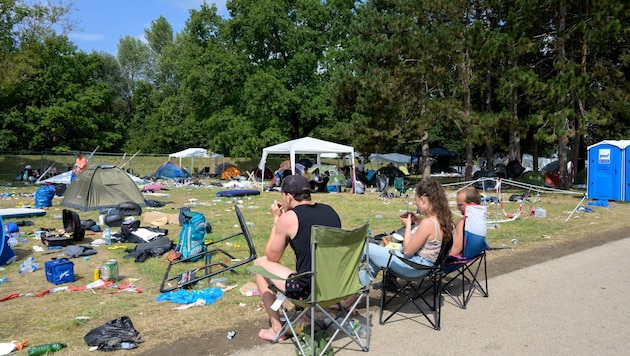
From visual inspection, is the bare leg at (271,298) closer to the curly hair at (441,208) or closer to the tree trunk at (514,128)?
the curly hair at (441,208)

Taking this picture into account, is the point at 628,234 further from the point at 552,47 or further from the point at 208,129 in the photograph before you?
the point at 208,129

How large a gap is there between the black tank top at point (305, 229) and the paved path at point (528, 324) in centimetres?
→ 64

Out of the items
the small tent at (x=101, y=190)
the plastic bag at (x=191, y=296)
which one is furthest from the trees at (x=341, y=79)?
the plastic bag at (x=191, y=296)

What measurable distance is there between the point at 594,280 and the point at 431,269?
9.02ft

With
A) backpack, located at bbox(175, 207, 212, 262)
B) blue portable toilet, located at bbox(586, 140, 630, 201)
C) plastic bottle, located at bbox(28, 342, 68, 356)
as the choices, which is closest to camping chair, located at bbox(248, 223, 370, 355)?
plastic bottle, located at bbox(28, 342, 68, 356)

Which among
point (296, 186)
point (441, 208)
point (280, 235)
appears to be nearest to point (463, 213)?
point (441, 208)

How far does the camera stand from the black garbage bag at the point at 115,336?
3766 mm

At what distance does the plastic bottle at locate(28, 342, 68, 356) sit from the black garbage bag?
21 cm

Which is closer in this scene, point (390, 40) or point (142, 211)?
point (142, 211)

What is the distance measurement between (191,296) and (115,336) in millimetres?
1217

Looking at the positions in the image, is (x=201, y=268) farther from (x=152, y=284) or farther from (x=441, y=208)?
(x=441, y=208)

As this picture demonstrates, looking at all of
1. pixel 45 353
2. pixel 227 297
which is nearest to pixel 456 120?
pixel 227 297

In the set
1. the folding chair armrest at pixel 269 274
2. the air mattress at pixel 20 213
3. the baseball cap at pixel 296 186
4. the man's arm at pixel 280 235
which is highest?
the baseball cap at pixel 296 186

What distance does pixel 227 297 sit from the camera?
16.9 feet
